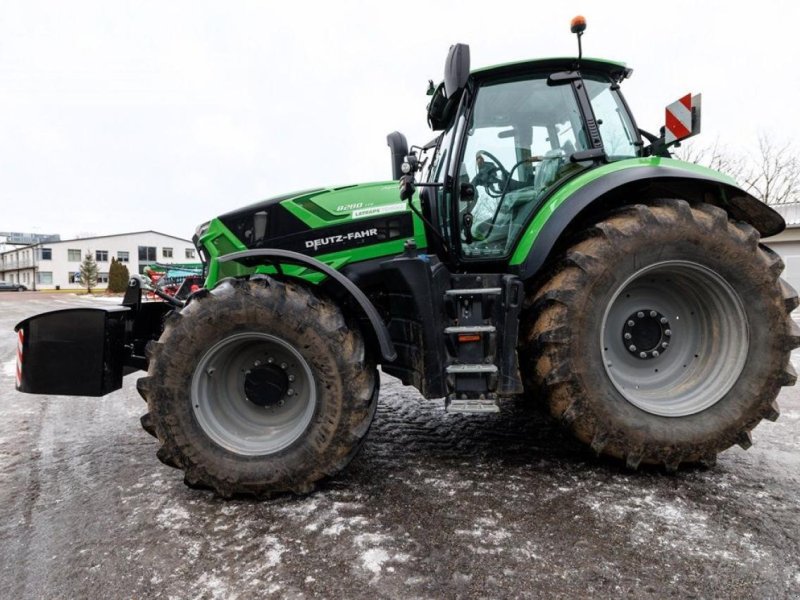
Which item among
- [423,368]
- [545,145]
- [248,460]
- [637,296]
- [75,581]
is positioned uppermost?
[545,145]

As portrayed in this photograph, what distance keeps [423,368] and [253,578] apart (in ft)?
4.25

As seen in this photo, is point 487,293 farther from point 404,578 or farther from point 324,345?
point 404,578

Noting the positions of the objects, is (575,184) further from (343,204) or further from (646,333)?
(343,204)

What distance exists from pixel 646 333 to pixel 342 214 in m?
1.95

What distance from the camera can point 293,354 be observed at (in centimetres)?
270

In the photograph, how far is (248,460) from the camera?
2557 millimetres

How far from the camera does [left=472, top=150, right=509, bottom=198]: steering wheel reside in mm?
3158

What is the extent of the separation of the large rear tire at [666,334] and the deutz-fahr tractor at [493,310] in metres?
0.01

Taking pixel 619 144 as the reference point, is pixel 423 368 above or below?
below

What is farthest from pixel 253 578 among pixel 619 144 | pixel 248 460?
pixel 619 144

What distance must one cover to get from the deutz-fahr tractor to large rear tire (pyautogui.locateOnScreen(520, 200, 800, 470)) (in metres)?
0.01

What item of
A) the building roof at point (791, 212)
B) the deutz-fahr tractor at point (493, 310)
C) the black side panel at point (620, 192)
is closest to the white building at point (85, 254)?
the building roof at point (791, 212)

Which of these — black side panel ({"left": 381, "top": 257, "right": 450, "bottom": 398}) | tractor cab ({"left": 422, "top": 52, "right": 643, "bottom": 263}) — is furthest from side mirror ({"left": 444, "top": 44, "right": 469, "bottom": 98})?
black side panel ({"left": 381, "top": 257, "right": 450, "bottom": 398})

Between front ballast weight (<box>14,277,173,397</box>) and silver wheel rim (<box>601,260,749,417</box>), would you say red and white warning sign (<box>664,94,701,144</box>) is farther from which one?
front ballast weight (<box>14,277,173,397</box>)
